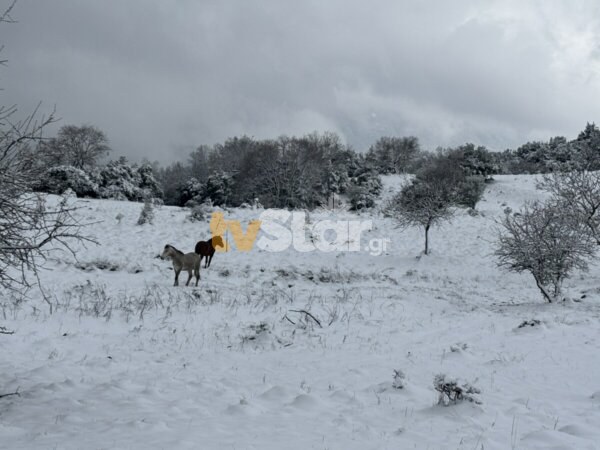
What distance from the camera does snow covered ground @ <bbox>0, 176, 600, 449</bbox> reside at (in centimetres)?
408

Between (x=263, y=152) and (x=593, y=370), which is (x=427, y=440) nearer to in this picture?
(x=593, y=370)

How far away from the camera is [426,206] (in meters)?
23.3

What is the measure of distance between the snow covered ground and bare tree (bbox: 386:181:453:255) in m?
8.10

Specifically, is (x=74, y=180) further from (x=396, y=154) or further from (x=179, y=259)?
(x=396, y=154)

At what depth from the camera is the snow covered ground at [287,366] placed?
13.4ft

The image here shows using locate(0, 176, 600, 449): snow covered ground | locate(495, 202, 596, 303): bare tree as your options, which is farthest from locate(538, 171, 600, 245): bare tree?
locate(0, 176, 600, 449): snow covered ground

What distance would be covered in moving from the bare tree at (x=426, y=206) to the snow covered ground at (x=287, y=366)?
810cm

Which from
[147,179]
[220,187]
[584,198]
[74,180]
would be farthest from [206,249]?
[147,179]

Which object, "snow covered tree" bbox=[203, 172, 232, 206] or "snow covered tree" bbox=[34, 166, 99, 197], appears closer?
"snow covered tree" bbox=[34, 166, 99, 197]

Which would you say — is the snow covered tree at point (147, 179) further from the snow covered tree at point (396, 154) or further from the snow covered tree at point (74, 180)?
the snow covered tree at point (396, 154)

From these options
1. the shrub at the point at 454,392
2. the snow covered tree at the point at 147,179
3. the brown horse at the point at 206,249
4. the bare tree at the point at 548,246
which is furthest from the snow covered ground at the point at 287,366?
the snow covered tree at the point at 147,179

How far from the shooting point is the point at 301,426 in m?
4.25

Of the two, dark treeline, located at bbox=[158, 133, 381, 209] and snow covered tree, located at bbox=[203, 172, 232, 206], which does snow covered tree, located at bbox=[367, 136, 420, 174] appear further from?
snow covered tree, located at bbox=[203, 172, 232, 206]

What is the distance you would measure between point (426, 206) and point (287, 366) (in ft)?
61.3
